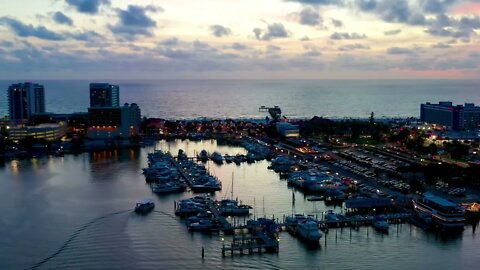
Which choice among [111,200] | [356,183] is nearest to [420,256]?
[356,183]

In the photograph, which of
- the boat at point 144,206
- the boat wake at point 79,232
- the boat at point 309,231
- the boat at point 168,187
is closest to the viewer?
the boat wake at point 79,232

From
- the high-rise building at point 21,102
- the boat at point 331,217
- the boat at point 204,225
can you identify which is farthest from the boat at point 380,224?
the high-rise building at point 21,102

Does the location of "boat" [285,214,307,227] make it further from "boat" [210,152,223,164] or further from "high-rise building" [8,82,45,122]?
"high-rise building" [8,82,45,122]

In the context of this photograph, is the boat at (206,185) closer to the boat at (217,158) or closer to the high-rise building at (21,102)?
the boat at (217,158)

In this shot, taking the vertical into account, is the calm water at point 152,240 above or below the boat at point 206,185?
below

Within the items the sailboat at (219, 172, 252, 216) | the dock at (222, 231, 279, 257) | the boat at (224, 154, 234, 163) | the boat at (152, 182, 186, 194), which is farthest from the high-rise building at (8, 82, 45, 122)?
the dock at (222, 231, 279, 257)

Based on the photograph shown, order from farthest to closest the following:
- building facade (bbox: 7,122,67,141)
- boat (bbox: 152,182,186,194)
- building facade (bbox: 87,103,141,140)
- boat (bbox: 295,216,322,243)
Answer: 1. building facade (bbox: 87,103,141,140)
2. building facade (bbox: 7,122,67,141)
3. boat (bbox: 152,182,186,194)
4. boat (bbox: 295,216,322,243)

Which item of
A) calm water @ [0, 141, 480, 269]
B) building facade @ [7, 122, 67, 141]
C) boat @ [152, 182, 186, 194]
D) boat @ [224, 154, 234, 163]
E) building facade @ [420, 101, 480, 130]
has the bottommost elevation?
calm water @ [0, 141, 480, 269]
